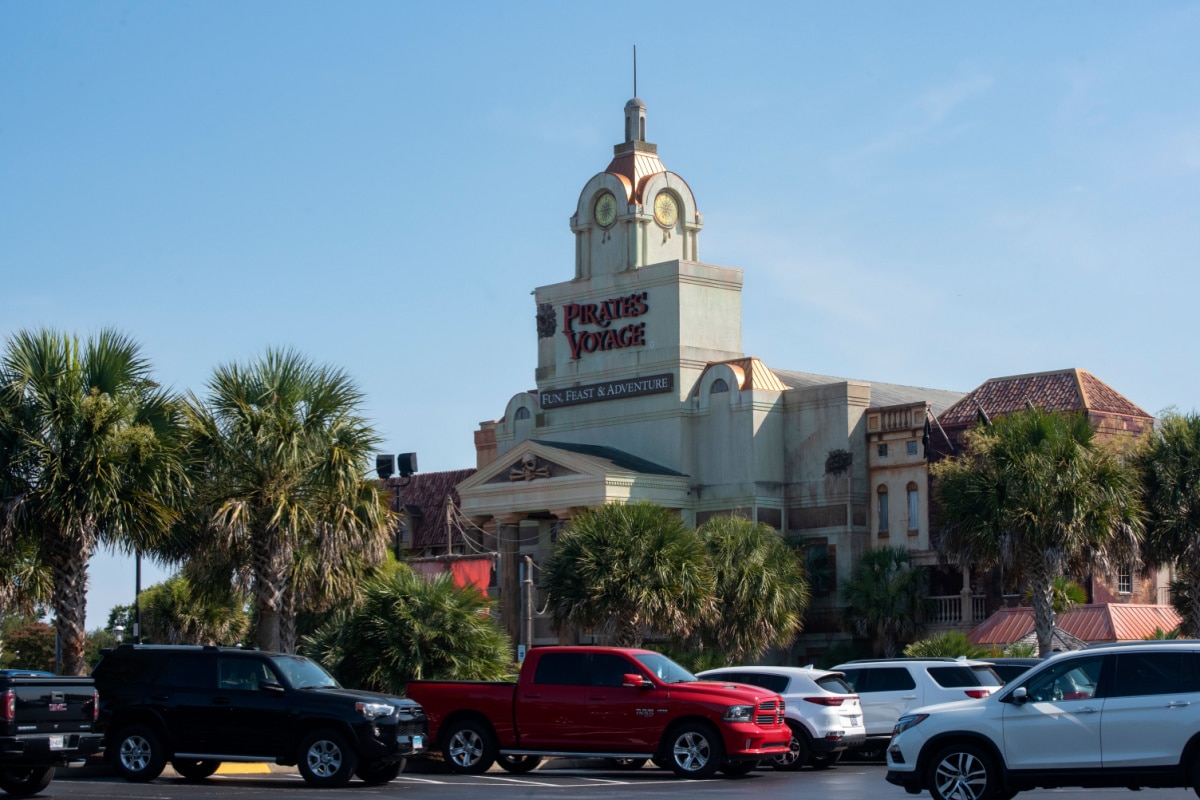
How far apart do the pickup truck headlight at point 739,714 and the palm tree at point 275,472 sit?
407 inches

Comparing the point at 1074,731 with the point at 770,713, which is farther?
the point at 770,713

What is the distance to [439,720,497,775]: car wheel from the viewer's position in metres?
25.3

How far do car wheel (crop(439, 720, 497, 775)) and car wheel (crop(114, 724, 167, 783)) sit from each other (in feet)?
14.0

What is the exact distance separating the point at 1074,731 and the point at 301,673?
35.7 feet

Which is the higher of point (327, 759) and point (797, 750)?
point (327, 759)

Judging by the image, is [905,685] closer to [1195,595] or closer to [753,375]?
[1195,595]

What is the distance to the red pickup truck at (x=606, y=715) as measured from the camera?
23984 millimetres

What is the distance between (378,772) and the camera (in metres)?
23.1

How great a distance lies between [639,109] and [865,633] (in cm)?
2234

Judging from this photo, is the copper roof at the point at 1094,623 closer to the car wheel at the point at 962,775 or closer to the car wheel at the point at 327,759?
the car wheel at the point at 327,759

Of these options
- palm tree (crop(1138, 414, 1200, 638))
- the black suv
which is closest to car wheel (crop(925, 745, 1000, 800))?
the black suv

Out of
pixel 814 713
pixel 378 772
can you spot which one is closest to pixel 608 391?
pixel 814 713

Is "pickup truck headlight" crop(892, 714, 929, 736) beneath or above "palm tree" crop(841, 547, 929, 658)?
beneath

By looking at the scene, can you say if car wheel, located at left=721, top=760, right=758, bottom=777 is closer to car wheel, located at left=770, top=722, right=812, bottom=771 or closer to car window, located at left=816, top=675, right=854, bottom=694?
car wheel, located at left=770, top=722, right=812, bottom=771
